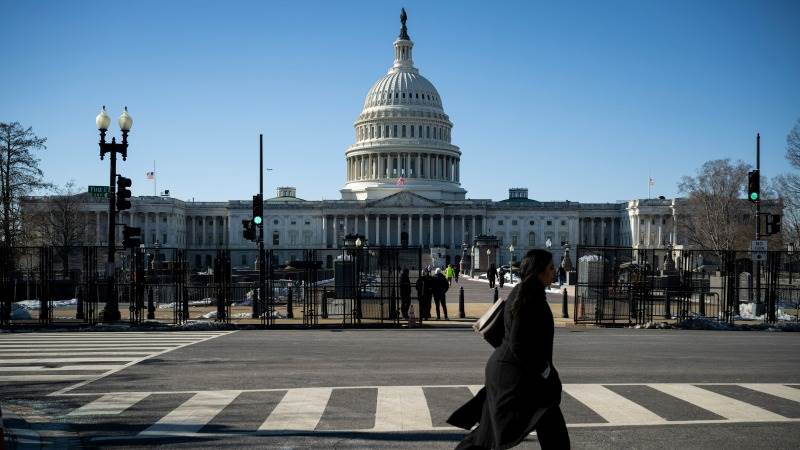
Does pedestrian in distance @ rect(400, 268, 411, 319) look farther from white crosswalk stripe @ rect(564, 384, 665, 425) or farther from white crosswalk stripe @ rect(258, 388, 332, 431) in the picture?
white crosswalk stripe @ rect(258, 388, 332, 431)

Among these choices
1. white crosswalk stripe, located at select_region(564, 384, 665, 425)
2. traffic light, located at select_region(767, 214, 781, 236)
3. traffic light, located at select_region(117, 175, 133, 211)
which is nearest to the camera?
white crosswalk stripe, located at select_region(564, 384, 665, 425)

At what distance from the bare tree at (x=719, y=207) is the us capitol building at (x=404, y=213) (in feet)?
145

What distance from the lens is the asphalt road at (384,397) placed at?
10000 mm

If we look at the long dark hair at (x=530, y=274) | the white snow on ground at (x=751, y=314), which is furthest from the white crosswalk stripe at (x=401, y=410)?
the white snow on ground at (x=751, y=314)

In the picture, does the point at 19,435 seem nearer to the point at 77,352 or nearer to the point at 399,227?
the point at 77,352

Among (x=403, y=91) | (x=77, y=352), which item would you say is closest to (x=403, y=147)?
(x=403, y=91)

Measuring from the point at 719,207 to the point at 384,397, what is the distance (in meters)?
86.3

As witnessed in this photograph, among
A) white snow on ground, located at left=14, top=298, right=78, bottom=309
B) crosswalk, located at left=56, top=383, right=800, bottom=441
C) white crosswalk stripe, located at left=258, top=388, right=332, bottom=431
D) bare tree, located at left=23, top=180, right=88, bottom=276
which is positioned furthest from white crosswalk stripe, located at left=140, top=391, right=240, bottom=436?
bare tree, located at left=23, top=180, right=88, bottom=276

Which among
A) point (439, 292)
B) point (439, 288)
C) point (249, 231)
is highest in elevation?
point (249, 231)

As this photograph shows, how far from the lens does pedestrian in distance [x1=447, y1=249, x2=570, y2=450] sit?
7.30 m

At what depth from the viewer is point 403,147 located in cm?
16350

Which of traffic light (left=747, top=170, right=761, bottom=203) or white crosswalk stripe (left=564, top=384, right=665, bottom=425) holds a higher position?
traffic light (left=747, top=170, right=761, bottom=203)

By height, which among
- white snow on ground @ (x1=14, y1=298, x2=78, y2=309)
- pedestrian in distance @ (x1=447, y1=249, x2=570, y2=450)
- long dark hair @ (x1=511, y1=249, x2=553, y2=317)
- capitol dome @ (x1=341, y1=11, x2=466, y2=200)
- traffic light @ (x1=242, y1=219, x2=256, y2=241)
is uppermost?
capitol dome @ (x1=341, y1=11, x2=466, y2=200)

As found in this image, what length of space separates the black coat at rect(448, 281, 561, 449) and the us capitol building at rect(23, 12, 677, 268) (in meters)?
137
